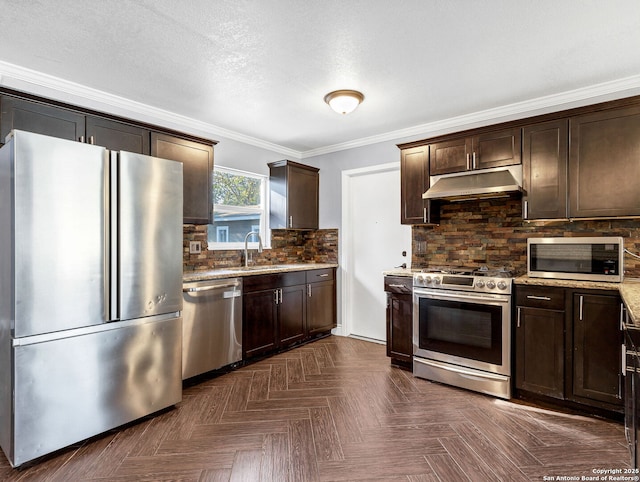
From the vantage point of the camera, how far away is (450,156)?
137 inches

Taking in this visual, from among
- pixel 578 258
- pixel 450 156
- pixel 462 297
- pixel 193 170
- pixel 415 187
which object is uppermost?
pixel 450 156

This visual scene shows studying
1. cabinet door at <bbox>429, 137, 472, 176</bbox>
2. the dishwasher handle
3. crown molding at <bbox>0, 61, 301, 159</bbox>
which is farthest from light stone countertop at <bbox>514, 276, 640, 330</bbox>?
crown molding at <bbox>0, 61, 301, 159</bbox>

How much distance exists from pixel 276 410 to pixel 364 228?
2.63 m

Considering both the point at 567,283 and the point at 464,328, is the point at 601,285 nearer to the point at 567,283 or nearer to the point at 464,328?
the point at 567,283

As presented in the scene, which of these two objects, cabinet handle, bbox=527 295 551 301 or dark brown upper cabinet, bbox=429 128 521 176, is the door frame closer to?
dark brown upper cabinet, bbox=429 128 521 176

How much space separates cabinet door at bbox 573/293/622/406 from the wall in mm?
673

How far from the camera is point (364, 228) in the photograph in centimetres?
468

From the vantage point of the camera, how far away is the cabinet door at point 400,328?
346 centimetres

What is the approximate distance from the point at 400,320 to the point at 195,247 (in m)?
2.24

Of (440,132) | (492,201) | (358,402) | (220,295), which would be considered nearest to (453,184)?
(492,201)

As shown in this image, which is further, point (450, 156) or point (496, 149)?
point (450, 156)

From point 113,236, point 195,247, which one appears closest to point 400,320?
point 195,247

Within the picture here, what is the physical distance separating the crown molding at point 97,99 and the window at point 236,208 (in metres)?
0.46

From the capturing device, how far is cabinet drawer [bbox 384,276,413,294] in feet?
11.3
